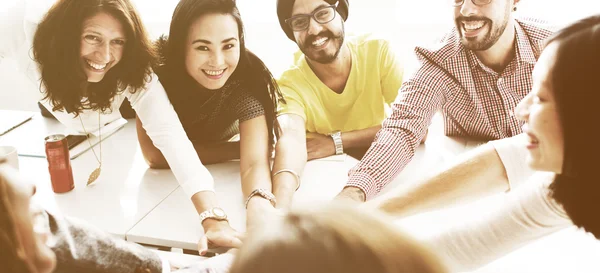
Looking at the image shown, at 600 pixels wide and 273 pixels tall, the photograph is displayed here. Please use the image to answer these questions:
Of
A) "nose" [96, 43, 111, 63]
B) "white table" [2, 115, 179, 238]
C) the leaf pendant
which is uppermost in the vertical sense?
"nose" [96, 43, 111, 63]

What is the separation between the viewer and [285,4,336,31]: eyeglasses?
75.2 inches

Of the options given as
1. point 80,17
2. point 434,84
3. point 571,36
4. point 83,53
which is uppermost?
point 571,36

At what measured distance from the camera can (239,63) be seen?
5.92 feet

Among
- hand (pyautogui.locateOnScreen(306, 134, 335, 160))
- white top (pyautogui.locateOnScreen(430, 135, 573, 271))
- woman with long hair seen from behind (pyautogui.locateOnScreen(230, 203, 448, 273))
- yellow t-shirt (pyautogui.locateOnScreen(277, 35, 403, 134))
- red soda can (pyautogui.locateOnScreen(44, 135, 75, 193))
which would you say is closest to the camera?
woman with long hair seen from behind (pyautogui.locateOnScreen(230, 203, 448, 273))

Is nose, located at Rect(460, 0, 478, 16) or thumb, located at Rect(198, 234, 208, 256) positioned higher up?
nose, located at Rect(460, 0, 478, 16)

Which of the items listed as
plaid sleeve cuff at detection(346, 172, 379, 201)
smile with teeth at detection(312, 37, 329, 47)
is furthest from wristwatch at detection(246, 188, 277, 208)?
smile with teeth at detection(312, 37, 329, 47)

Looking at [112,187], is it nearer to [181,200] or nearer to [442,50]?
[181,200]

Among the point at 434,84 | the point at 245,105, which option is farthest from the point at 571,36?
the point at 245,105

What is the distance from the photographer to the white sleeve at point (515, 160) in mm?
1249

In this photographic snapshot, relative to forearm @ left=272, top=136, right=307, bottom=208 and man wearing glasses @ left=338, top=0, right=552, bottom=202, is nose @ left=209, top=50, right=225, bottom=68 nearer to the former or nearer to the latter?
forearm @ left=272, top=136, right=307, bottom=208

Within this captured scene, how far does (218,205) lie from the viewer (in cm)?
155

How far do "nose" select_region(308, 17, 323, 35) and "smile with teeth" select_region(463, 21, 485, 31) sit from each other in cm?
52

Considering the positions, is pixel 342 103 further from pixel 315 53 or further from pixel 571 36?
pixel 571 36

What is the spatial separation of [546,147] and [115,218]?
3.88 ft
